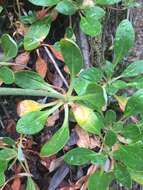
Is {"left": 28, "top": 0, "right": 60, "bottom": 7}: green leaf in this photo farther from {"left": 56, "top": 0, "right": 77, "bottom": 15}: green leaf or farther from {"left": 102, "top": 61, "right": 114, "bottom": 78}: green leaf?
{"left": 102, "top": 61, "right": 114, "bottom": 78}: green leaf

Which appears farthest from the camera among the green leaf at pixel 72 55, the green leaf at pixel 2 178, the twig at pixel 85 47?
the twig at pixel 85 47

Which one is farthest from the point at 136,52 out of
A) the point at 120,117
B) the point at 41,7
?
the point at 41,7

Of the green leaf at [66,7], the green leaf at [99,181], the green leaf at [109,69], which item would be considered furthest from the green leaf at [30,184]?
the green leaf at [66,7]

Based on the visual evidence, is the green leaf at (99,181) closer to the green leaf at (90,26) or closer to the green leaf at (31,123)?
the green leaf at (31,123)

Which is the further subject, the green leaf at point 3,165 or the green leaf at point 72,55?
the green leaf at point 3,165

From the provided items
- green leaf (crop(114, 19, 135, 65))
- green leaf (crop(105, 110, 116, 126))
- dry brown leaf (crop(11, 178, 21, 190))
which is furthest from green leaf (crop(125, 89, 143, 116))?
dry brown leaf (crop(11, 178, 21, 190))

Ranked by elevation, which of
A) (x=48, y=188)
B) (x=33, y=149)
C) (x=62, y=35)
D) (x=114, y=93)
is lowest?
(x=48, y=188)

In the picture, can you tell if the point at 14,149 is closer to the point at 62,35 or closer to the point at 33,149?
the point at 33,149
